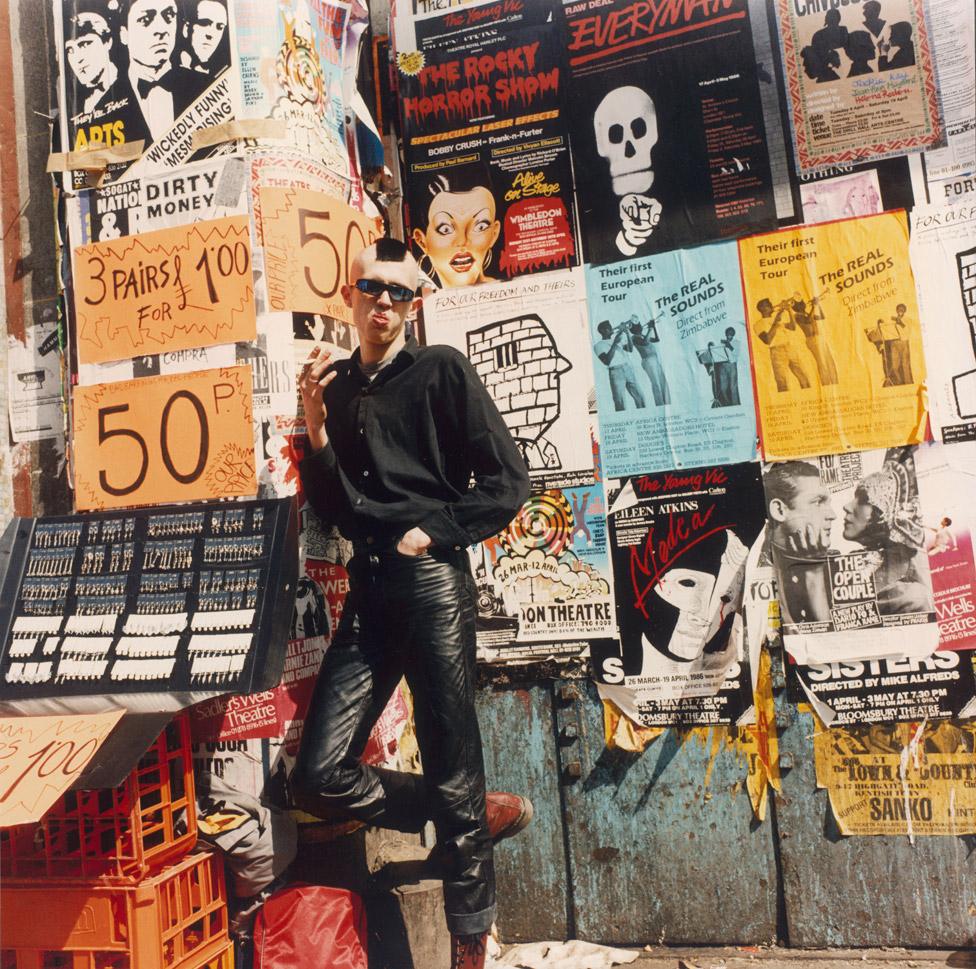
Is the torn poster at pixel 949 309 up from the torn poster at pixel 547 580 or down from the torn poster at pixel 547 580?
up

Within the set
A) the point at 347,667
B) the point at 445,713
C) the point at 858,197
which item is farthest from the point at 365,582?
the point at 858,197

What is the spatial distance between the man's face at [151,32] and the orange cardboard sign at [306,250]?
776 millimetres

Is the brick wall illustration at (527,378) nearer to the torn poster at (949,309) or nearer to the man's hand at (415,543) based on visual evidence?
the man's hand at (415,543)

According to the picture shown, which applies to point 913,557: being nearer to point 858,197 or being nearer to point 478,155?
point 858,197

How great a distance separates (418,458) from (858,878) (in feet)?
7.77

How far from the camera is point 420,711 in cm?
313

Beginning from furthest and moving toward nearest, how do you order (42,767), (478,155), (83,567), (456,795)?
(478,155) → (83,567) → (456,795) → (42,767)

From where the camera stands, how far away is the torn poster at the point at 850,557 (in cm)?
352

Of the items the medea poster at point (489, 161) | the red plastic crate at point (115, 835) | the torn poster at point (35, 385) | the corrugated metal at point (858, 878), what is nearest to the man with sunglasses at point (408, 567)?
the red plastic crate at point (115, 835)

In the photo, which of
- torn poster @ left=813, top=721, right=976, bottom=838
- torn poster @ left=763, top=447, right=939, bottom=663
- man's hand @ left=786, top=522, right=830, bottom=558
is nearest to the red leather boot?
torn poster @ left=813, top=721, right=976, bottom=838

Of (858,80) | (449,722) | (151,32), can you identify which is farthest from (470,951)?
(151,32)

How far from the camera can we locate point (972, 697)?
135 inches

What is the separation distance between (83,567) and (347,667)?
111 cm

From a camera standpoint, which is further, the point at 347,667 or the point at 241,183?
the point at 241,183
